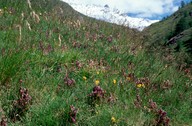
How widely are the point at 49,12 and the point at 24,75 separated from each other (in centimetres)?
596

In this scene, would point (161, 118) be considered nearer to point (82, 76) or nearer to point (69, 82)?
point (69, 82)

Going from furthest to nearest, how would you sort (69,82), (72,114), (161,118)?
(69,82), (161,118), (72,114)

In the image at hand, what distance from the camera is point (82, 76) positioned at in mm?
6328

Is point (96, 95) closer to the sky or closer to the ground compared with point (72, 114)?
closer to the sky

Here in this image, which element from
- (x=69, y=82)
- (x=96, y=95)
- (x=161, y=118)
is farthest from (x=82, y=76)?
(x=161, y=118)

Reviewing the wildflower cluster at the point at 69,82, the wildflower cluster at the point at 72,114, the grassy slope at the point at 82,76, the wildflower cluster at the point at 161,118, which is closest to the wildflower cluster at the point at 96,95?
the grassy slope at the point at 82,76

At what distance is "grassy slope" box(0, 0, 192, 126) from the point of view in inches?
183

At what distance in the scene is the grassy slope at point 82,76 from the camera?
4.65m

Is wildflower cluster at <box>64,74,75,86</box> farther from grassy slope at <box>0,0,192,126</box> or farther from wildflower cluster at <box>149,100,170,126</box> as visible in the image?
wildflower cluster at <box>149,100,170,126</box>

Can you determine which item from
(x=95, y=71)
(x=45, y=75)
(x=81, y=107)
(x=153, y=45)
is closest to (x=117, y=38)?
(x=153, y=45)

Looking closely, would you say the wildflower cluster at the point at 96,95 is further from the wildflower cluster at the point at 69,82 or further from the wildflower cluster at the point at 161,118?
the wildflower cluster at the point at 161,118

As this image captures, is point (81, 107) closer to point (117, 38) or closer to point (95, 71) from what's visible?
point (95, 71)

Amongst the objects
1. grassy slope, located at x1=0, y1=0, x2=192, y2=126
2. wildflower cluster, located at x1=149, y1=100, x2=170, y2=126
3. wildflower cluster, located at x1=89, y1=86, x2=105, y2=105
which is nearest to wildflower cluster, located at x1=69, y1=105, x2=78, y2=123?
grassy slope, located at x1=0, y1=0, x2=192, y2=126

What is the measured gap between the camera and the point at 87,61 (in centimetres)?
725
